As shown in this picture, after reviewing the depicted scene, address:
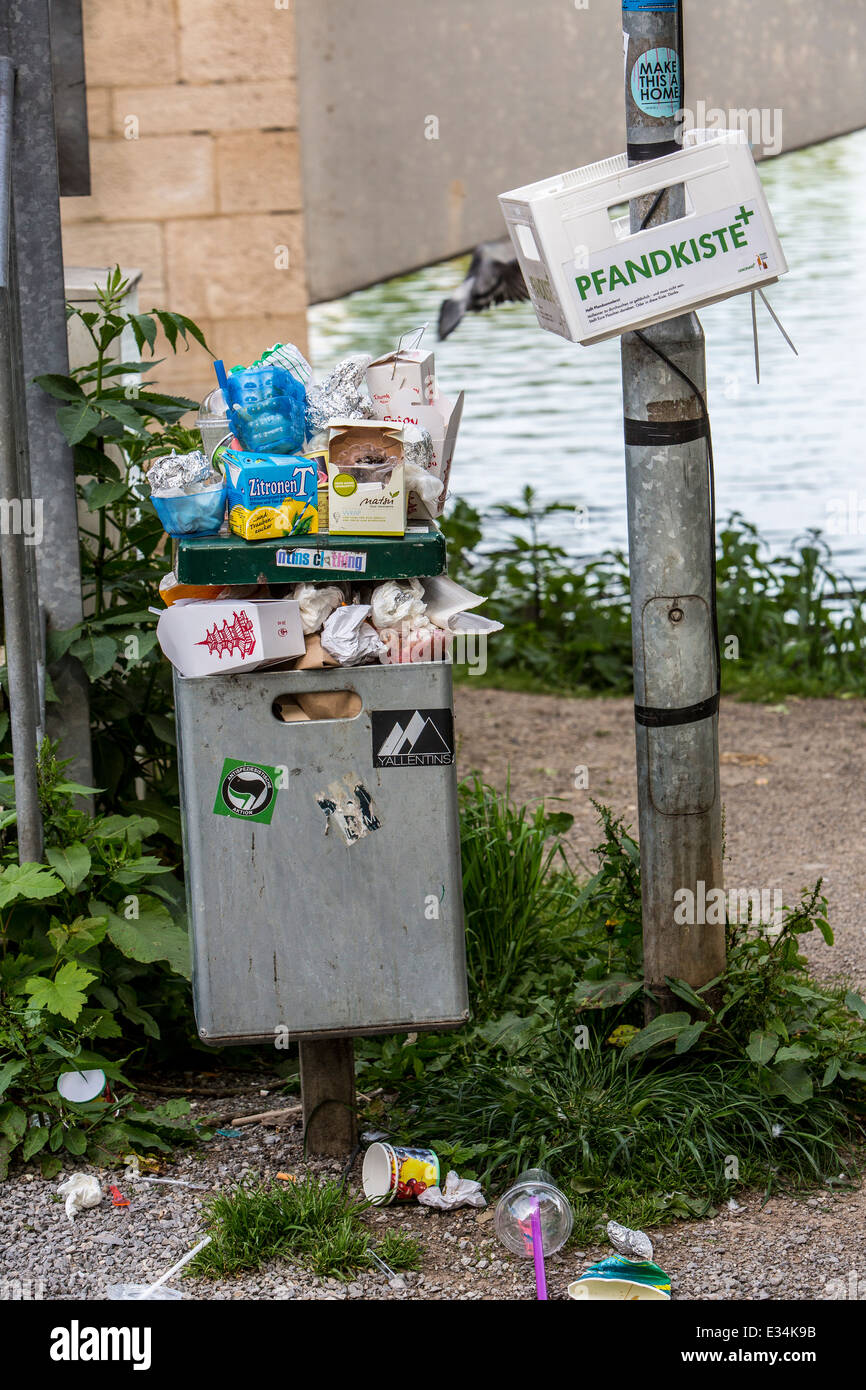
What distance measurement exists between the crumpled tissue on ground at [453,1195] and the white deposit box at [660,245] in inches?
65.2

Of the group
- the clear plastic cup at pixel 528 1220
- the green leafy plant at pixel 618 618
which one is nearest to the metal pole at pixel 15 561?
the clear plastic cup at pixel 528 1220

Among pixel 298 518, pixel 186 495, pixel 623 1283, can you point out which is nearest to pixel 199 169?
pixel 186 495

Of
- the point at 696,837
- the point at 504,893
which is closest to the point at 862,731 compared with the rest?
the point at 504,893

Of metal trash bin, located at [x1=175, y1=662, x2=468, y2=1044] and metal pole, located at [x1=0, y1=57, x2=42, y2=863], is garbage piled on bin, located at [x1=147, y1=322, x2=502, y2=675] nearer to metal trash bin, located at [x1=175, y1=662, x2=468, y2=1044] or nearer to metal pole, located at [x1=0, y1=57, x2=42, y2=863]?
metal trash bin, located at [x1=175, y1=662, x2=468, y2=1044]

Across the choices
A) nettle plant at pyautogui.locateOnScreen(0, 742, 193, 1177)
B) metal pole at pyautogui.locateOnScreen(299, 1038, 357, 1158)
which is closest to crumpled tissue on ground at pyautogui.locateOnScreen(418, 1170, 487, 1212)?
metal pole at pyautogui.locateOnScreen(299, 1038, 357, 1158)

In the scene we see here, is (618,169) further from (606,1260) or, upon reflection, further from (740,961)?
(606,1260)

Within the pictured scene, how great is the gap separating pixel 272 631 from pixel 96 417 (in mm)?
1056

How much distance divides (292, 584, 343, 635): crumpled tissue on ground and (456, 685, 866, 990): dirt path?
1715mm

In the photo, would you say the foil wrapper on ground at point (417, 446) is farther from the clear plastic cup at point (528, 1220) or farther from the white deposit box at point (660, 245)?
the clear plastic cup at point (528, 1220)

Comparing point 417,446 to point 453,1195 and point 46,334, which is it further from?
point 453,1195

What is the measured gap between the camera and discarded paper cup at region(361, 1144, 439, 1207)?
2998mm

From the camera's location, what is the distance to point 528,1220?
283 cm

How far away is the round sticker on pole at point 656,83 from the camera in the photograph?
10.0ft

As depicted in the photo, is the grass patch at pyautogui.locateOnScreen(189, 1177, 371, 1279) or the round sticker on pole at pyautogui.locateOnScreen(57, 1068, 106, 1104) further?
the round sticker on pole at pyautogui.locateOnScreen(57, 1068, 106, 1104)
